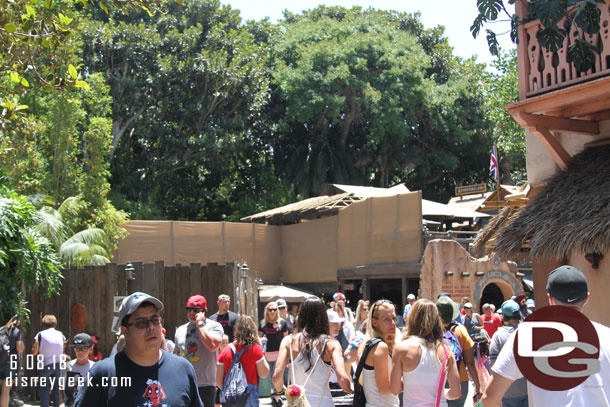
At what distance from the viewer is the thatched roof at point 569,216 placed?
8477 mm

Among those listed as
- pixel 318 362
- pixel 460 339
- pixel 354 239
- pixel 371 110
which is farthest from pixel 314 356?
pixel 371 110

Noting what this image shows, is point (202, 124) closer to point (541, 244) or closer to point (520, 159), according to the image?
point (520, 159)

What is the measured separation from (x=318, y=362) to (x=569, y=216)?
4581 millimetres

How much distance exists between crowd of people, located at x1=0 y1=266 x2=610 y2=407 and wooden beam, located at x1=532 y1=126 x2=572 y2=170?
2697 millimetres

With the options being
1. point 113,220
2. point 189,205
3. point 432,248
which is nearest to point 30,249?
point 113,220

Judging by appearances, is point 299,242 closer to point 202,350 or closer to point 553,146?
point 553,146

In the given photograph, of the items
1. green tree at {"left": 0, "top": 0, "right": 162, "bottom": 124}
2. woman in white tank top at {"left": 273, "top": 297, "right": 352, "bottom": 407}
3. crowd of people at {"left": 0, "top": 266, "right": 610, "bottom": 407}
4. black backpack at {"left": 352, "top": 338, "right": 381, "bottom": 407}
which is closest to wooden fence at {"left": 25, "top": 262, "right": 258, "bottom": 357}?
crowd of people at {"left": 0, "top": 266, "right": 610, "bottom": 407}

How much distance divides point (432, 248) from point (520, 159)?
1773 cm

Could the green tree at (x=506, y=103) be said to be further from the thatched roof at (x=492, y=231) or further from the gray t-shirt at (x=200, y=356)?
the gray t-shirt at (x=200, y=356)

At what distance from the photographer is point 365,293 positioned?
25.3m

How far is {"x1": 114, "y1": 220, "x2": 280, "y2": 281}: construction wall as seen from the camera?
2655 centimetres

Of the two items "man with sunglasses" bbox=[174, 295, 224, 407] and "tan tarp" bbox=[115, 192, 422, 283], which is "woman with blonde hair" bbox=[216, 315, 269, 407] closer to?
"man with sunglasses" bbox=[174, 295, 224, 407]

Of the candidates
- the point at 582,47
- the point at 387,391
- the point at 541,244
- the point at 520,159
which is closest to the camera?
the point at 387,391

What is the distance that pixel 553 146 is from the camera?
988cm
